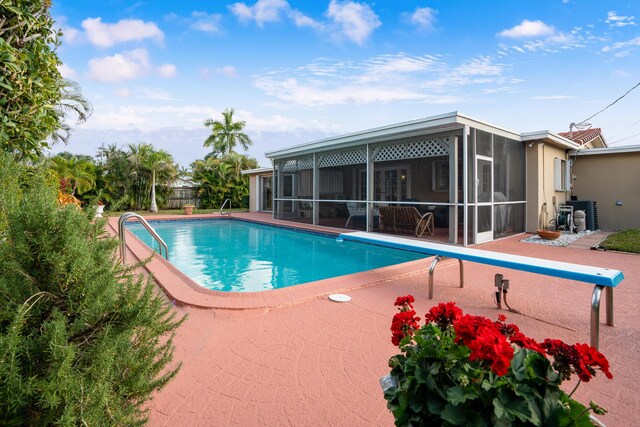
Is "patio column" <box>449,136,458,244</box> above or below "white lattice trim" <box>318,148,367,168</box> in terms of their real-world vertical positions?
below

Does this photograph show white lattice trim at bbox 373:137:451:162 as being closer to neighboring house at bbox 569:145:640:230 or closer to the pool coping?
the pool coping

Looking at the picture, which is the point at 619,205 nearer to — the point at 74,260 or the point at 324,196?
the point at 324,196

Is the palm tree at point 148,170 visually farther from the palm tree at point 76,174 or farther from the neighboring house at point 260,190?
the neighboring house at point 260,190

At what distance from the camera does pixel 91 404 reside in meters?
1.42

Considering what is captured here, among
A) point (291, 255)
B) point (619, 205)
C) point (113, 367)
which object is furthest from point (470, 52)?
point (113, 367)

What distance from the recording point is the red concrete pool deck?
226 centimetres

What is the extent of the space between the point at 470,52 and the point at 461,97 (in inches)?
194

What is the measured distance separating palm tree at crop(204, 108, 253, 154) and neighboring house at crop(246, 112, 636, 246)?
18765 millimetres

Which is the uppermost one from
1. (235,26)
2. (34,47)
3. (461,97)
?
(235,26)

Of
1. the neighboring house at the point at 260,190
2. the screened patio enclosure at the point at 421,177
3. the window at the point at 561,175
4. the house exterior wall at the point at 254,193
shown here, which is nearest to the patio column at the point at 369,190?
the screened patio enclosure at the point at 421,177

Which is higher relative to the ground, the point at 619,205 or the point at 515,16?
the point at 515,16

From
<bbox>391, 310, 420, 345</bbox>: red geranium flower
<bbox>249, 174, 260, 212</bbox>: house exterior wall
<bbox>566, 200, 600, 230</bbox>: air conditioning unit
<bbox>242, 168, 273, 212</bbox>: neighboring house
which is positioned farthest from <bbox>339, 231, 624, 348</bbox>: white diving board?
<bbox>249, 174, 260, 212</bbox>: house exterior wall

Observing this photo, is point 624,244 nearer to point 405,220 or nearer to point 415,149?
point 405,220

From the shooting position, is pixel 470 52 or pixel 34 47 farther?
pixel 470 52
